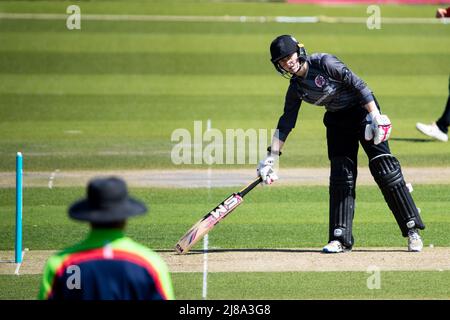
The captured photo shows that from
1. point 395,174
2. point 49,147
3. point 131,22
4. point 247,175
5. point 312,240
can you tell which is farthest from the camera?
point 131,22

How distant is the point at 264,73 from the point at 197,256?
14149 millimetres

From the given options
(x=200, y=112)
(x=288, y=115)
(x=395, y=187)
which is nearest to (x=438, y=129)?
(x=200, y=112)

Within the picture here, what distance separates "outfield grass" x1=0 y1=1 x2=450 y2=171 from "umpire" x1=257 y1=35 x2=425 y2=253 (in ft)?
16.1

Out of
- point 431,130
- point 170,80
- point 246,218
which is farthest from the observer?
point 170,80

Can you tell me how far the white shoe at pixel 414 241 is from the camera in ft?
30.7

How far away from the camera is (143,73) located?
893 inches

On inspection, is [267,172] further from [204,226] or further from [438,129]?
[438,129]

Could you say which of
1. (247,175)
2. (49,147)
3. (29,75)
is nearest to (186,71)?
(29,75)

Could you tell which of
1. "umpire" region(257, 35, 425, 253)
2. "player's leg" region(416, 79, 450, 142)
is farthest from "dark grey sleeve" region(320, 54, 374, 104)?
"player's leg" region(416, 79, 450, 142)

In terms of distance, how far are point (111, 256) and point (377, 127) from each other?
4.88 meters

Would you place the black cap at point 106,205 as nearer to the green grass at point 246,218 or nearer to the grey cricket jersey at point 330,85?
the grey cricket jersey at point 330,85

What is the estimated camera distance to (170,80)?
72.7 ft

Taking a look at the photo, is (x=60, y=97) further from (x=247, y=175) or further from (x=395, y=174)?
(x=395, y=174)

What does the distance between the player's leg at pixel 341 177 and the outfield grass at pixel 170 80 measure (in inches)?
A: 193
